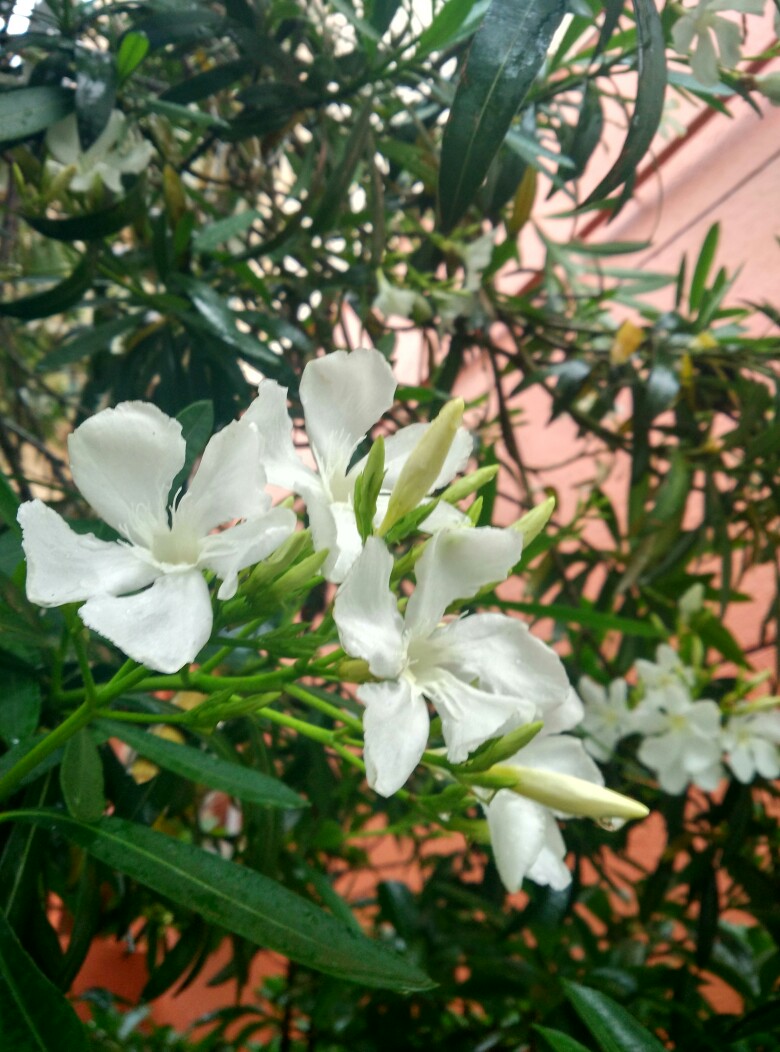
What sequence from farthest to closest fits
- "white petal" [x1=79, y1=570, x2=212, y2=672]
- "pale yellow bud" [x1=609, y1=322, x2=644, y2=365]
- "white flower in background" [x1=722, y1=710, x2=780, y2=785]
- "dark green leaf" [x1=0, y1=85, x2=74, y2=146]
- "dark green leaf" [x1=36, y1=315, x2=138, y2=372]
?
"pale yellow bud" [x1=609, y1=322, x2=644, y2=365] → "white flower in background" [x1=722, y1=710, x2=780, y2=785] → "dark green leaf" [x1=36, y1=315, x2=138, y2=372] → "dark green leaf" [x1=0, y1=85, x2=74, y2=146] → "white petal" [x1=79, y1=570, x2=212, y2=672]

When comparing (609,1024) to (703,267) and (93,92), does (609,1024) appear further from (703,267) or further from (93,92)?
(703,267)

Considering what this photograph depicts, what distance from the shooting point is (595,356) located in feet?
3.85

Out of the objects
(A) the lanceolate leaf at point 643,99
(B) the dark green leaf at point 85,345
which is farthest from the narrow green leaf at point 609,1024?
(B) the dark green leaf at point 85,345

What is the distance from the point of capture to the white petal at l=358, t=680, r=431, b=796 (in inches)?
12.2

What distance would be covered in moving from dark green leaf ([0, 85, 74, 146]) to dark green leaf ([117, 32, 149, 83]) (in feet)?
0.18

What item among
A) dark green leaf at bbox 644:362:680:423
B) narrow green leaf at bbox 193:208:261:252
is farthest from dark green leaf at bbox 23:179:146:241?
dark green leaf at bbox 644:362:680:423

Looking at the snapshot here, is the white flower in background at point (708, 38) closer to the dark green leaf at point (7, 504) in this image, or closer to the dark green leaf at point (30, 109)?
the dark green leaf at point (30, 109)

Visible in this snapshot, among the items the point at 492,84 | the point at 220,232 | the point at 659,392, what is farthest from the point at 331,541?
the point at 659,392

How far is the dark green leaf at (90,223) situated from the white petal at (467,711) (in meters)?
0.53

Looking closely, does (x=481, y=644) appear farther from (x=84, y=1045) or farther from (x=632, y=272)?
(x=632, y=272)

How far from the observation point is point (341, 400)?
0.41 m

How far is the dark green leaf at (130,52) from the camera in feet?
2.29

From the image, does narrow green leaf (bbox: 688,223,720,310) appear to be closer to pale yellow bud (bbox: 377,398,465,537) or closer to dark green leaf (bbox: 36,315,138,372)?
dark green leaf (bbox: 36,315,138,372)

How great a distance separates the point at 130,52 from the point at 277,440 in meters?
0.52
